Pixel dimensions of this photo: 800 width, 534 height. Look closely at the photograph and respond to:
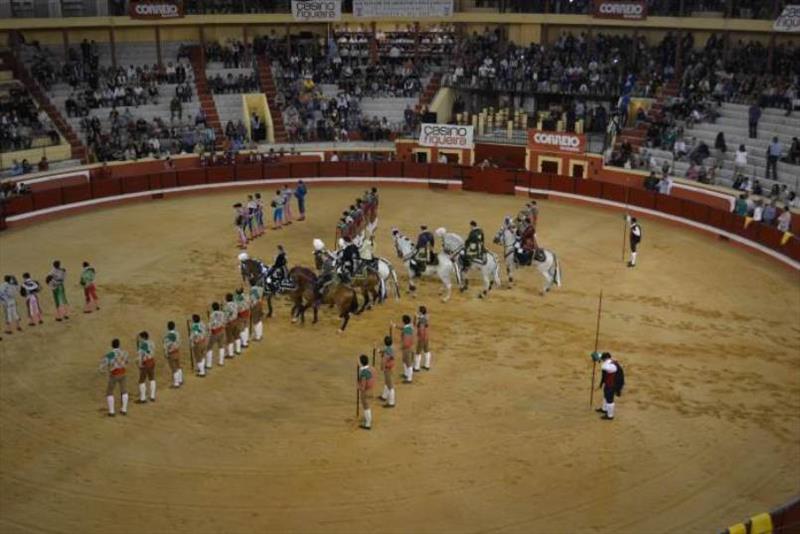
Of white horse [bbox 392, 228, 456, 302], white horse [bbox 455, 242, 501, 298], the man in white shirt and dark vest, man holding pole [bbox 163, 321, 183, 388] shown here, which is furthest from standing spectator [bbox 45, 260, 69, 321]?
the man in white shirt and dark vest

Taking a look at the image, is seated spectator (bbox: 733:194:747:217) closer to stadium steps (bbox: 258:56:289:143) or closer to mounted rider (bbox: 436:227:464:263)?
mounted rider (bbox: 436:227:464:263)

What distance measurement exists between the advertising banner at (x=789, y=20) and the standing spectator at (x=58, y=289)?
28047mm

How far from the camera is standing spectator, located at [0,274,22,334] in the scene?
21.2 m

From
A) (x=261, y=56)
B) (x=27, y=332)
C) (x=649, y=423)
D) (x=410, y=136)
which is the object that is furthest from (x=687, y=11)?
(x=27, y=332)

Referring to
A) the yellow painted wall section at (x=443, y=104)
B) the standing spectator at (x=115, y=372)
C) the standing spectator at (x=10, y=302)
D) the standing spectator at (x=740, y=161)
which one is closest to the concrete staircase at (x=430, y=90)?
the yellow painted wall section at (x=443, y=104)

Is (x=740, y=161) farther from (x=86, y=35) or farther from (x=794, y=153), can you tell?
(x=86, y=35)

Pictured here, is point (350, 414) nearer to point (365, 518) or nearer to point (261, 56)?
point (365, 518)

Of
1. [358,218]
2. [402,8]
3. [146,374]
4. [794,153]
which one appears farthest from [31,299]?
[402,8]

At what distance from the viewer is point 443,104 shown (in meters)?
43.6

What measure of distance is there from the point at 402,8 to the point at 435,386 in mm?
28001

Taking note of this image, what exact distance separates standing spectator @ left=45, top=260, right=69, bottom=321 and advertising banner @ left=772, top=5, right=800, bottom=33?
28047 millimetres

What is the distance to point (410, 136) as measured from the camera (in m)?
41.3

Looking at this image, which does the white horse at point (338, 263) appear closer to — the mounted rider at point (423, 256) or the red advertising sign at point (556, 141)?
the mounted rider at point (423, 256)

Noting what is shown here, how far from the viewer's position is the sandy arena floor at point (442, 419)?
47.6ft
